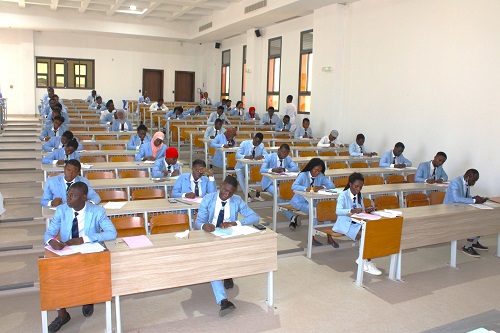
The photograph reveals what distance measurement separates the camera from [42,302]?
3277 millimetres

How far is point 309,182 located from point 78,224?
11.1ft

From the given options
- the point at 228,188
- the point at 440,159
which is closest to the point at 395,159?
the point at 440,159

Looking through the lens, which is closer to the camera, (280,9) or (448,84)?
(448,84)

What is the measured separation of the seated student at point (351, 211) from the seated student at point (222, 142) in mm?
3875

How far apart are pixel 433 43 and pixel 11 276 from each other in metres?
8.29

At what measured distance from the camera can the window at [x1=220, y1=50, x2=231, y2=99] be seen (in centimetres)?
1908

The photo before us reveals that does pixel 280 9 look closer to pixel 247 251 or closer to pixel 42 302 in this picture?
pixel 247 251

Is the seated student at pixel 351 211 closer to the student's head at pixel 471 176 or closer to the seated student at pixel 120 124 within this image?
the student's head at pixel 471 176

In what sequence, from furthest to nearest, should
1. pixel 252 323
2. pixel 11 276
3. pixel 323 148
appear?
pixel 323 148 < pixel 11 276 < pixel 252 323

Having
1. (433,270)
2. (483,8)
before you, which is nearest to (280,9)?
(483,8)

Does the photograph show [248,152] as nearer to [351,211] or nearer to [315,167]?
[315,167]

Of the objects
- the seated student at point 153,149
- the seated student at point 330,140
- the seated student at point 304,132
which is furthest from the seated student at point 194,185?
the seated student at point 304,132

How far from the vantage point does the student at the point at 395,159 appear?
8.23 metres

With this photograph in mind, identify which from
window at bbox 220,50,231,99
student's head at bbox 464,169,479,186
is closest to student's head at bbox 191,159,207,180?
student's head at bbox 464,169,479,186
